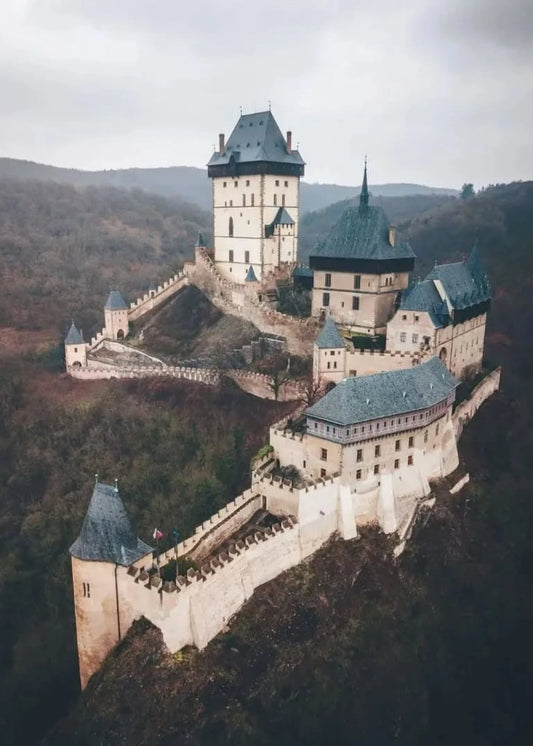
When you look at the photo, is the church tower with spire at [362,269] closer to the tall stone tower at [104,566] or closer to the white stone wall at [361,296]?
the white stone wall at [361,296]

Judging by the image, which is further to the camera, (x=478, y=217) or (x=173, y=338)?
(x=478, y=217)

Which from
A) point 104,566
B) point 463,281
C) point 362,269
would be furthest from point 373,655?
point 463,281

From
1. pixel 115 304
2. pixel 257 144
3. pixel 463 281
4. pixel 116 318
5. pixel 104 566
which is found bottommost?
pixel 104 566

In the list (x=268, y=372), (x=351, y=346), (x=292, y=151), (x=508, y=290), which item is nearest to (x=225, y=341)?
(x=268, y=372)

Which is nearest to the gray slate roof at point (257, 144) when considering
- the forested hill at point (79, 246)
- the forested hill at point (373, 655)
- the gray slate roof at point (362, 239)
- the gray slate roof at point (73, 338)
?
the gray slate roof at point (362, 239)

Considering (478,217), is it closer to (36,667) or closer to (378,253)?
(378,253)

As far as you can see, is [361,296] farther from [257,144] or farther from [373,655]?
[373,655]
